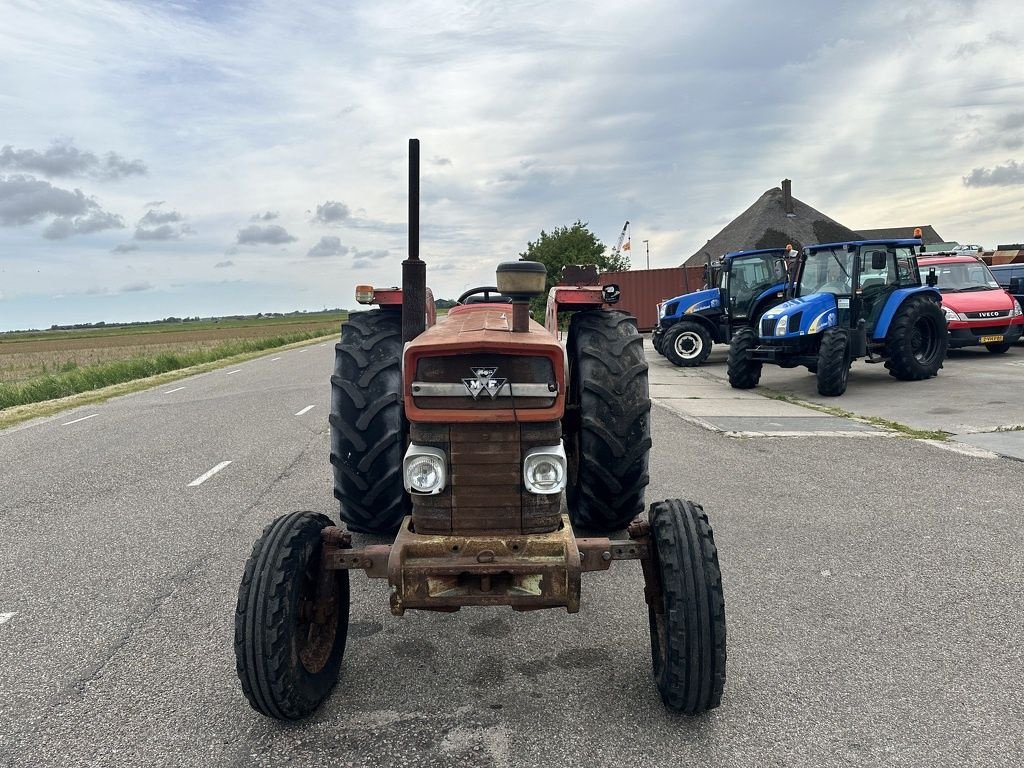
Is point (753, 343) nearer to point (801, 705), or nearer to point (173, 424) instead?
point (173, 424)

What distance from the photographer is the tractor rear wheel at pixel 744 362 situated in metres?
11.8

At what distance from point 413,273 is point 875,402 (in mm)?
8533

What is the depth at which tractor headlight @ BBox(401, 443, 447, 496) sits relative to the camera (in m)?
2.87

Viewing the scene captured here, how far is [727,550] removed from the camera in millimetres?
4414

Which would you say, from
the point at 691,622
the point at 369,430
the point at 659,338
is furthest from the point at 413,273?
the point at 659,338

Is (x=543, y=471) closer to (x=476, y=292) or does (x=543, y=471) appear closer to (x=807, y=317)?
(x=476, y=292)

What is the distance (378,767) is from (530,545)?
3.02 feet

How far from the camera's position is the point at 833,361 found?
10.4 m

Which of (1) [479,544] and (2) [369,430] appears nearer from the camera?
(1) [479,544]

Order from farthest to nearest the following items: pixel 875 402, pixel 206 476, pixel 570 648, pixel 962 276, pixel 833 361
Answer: pixel 962 276 → pixel 833 361 → pixel 875 402 → pixel 206 476 → pixel 570 648

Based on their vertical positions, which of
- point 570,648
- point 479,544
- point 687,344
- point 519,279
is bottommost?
point 570,648

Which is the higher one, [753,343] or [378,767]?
[753,343]

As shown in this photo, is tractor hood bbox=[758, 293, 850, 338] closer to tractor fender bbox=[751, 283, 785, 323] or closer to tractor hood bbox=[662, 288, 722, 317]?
tractor fender bbox=[751, 283, 785, 323]

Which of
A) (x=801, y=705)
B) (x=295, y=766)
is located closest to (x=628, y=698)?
(x=801, y=705)
